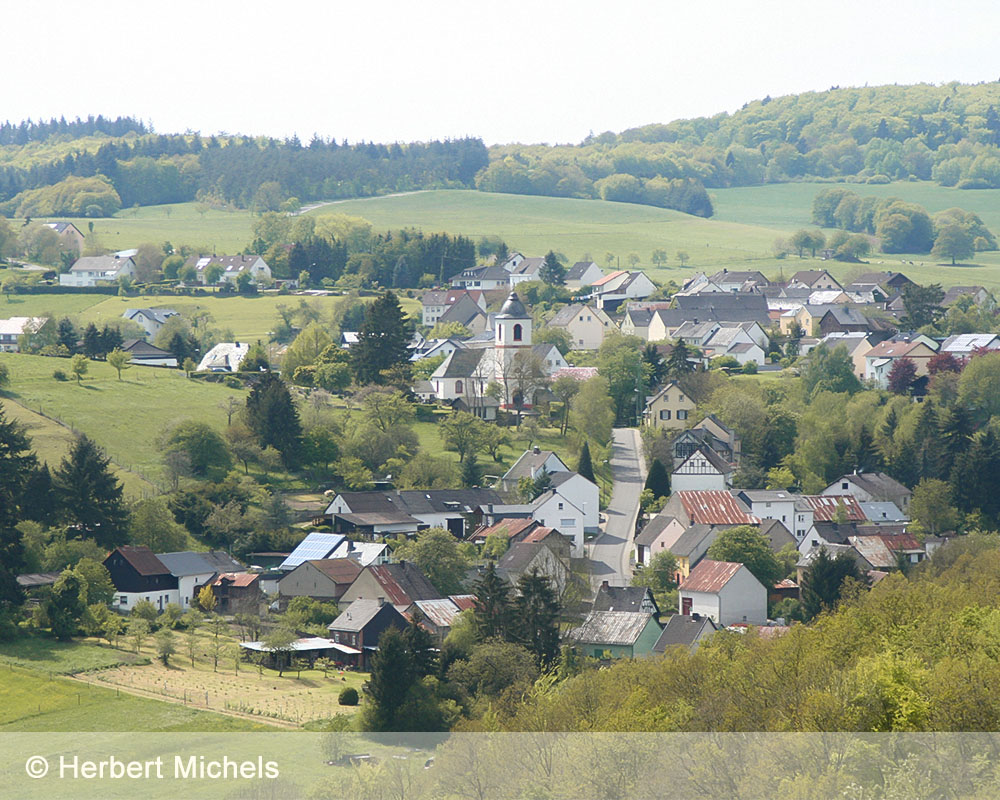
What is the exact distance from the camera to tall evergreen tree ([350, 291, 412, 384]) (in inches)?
2810

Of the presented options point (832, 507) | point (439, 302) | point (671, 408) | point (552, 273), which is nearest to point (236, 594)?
point (832, 507)

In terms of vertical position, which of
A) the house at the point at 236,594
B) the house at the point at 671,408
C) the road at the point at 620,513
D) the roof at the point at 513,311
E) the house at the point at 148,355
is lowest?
the road at the point at 620,513

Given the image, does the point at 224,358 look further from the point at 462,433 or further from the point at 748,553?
the point at 748,553

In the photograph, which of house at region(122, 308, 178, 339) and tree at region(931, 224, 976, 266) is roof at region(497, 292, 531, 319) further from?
tree at region(931, 224, 976, 266)

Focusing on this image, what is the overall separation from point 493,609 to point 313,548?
37.5ft

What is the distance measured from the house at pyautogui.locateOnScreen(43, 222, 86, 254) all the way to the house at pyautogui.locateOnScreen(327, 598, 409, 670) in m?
77.9

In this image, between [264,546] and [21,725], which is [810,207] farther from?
[21,725]

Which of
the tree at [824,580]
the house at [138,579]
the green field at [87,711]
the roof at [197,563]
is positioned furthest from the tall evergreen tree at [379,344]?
the green field at [87,711]

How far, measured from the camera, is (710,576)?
4850cm

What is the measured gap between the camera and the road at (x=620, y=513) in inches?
2089

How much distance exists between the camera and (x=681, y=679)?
3127 cm

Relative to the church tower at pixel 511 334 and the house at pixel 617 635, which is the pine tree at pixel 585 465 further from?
the house at pixel 617 635

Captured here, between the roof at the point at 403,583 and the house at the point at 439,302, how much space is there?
49.4m

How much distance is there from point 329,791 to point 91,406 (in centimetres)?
3702
